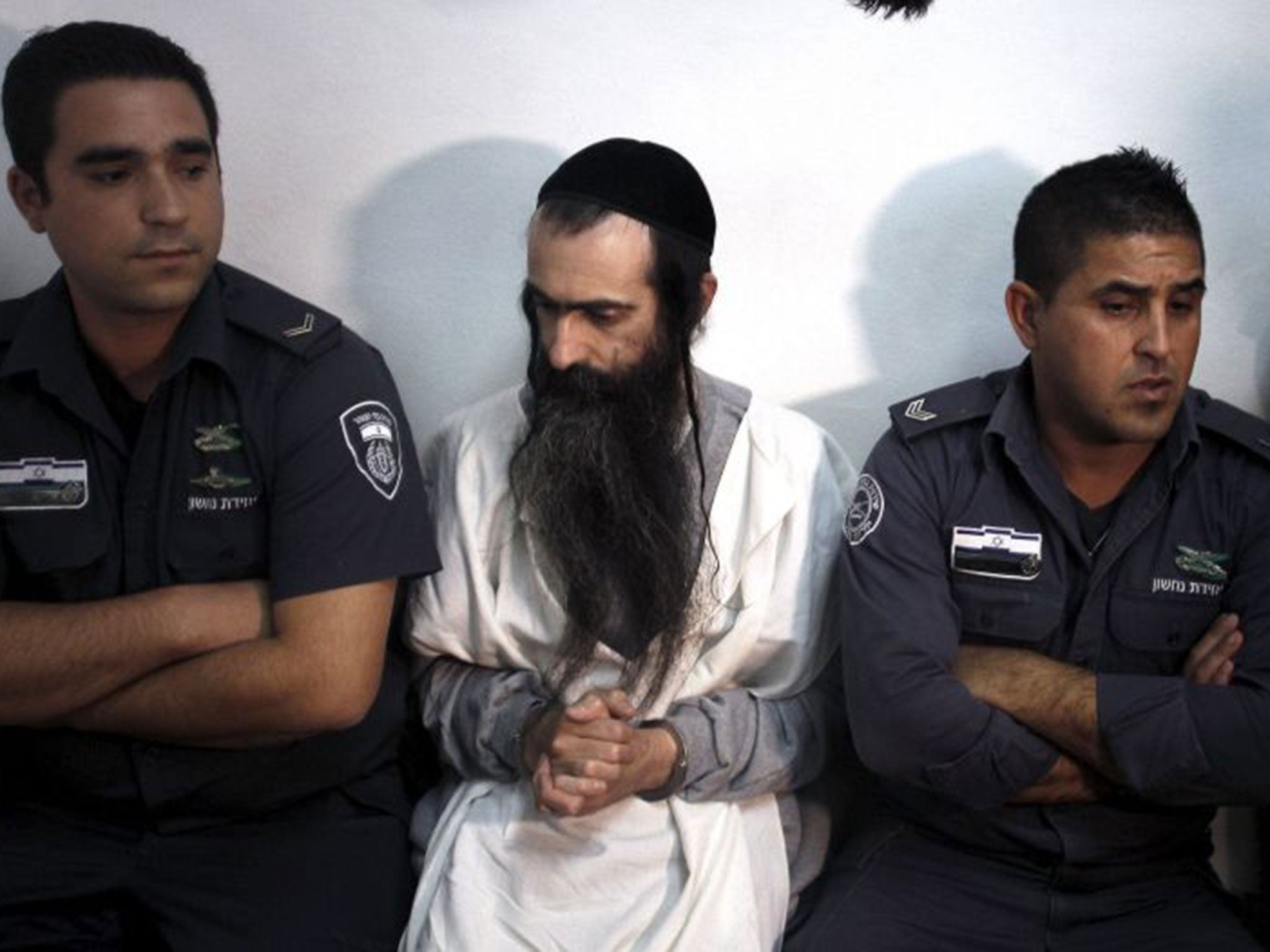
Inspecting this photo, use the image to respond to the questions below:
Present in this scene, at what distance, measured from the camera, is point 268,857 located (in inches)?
112

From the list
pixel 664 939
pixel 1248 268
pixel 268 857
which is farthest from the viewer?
pixel 1248 268

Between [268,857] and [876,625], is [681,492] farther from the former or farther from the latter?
[268,857]

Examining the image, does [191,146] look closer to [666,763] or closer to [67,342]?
[67,342]

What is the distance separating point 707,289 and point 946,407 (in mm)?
507

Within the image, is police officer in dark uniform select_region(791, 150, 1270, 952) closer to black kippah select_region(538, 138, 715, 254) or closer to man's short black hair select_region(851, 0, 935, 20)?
man's short black hair select_region(851, 0, 935, 20)

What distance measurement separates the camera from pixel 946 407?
295cm

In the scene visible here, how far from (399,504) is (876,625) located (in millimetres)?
870

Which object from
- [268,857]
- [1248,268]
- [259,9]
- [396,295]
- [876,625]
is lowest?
[268,857]

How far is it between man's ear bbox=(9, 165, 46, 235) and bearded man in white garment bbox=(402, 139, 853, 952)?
91 cm

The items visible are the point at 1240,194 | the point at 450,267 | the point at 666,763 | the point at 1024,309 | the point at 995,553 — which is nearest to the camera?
the point at 666,763

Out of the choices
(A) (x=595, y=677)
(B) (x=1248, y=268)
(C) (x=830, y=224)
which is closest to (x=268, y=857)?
(A) (x=595, y=677)

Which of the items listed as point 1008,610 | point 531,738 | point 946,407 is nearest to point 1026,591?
point 1008,610

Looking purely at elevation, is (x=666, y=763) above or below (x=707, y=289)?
below

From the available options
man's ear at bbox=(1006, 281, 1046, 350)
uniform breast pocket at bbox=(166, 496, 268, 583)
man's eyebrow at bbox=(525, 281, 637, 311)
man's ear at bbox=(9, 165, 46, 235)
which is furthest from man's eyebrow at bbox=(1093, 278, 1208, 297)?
man's ear at bbox=(9, 165, 46, 235)
